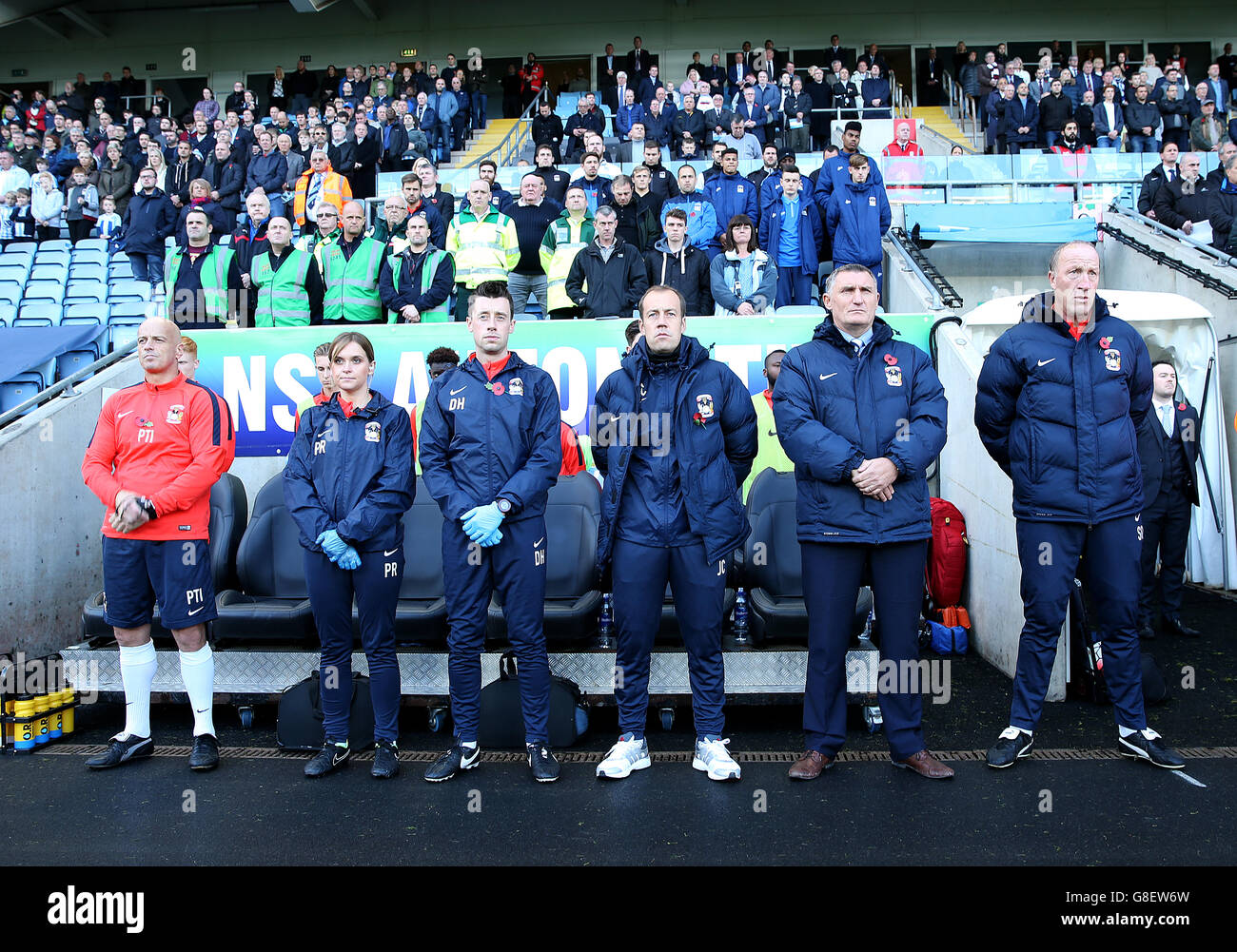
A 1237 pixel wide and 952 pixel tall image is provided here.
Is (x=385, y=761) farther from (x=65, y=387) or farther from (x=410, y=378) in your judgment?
(x=65, y=387)

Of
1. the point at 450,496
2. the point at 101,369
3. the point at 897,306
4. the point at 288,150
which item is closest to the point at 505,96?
the point at 288,150

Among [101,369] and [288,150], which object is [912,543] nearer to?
[101,369]

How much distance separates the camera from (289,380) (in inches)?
257

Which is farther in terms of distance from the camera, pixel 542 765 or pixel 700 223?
pixel 700 223

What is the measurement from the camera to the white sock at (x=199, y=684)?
4.32 metres

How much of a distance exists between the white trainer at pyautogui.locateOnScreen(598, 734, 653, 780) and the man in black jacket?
4110 mm

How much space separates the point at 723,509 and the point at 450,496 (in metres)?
1.14

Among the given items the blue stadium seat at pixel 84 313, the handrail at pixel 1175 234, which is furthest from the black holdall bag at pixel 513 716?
the blue stadium seat at pixel 84 313

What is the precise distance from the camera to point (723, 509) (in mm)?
3934

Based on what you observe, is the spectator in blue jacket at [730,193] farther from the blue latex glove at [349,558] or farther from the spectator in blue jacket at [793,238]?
the blue latex glove at [349,558]

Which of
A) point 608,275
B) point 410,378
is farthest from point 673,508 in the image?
point 608,275

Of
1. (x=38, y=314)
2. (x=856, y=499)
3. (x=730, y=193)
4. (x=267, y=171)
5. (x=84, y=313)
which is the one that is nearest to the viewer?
(x=856, y=499)

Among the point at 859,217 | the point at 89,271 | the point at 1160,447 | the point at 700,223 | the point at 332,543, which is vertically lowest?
the point at 332,543

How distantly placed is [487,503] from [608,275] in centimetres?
384
